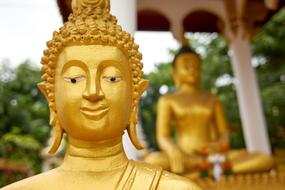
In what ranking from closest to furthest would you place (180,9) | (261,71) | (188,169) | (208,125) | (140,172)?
1. (140,172)
2. (188,169)
3. (208,125)
4. (180,9)
5. (261,71)

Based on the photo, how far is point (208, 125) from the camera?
19.2 ft

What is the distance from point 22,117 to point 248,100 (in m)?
4.77

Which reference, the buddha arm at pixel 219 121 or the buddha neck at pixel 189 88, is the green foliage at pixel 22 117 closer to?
the buddha neck at pixel 189 88

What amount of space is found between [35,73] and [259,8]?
814cm

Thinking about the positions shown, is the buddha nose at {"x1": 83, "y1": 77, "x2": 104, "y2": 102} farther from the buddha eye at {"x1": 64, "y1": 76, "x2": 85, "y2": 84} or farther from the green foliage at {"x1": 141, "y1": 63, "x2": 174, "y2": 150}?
the green foliage at {"x1": 141, "y1": 63, "x2": 174, "y2": 150}

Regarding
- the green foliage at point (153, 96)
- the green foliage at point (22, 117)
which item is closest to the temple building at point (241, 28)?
the green foliage at point (22, 117)

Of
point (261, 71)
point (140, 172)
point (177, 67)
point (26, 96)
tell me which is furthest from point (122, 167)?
point (26, 96)

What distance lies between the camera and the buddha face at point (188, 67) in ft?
19.0

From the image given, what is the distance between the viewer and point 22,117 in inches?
384

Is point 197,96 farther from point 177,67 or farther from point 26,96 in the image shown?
point 26,96

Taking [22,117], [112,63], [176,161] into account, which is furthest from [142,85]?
[22,117]

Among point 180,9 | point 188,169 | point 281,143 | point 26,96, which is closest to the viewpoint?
point 188,169

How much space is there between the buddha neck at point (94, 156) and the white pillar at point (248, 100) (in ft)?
15.9

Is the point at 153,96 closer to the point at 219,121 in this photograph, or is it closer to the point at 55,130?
the point at 219,121
